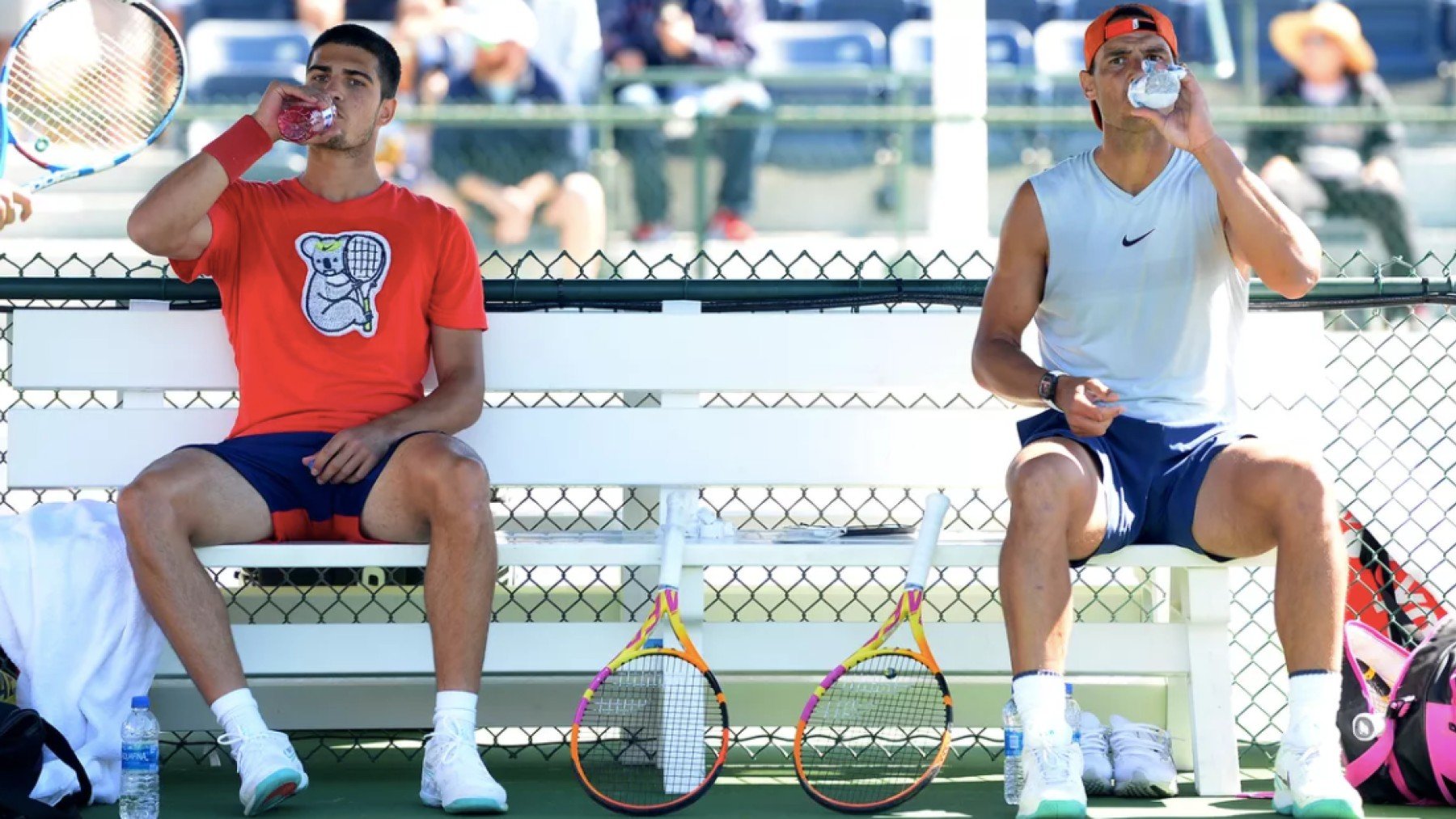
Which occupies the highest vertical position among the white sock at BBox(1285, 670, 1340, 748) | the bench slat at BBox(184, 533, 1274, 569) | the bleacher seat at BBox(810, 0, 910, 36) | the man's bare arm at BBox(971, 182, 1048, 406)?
the bleacher seat at BBox(810, 0, 910, 36)

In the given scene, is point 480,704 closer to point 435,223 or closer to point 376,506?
point 376,506

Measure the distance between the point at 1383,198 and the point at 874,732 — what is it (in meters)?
6.09

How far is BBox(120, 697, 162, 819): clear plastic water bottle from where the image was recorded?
3.61 meters

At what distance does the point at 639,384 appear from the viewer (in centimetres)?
439

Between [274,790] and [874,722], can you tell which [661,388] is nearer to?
[874,722]

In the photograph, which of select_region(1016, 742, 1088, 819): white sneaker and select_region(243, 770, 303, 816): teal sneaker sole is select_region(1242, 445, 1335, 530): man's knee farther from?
select_region(243, 770, 303, 816): teal sneaker sole

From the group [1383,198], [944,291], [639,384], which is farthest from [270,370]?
[1383,198]

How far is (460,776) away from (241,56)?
7.60m

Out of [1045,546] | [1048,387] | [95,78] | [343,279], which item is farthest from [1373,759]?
[95,78]

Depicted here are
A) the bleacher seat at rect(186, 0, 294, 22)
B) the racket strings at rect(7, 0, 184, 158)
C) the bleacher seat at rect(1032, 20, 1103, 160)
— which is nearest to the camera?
the racket strings at rect(7, 0, 184, 158)

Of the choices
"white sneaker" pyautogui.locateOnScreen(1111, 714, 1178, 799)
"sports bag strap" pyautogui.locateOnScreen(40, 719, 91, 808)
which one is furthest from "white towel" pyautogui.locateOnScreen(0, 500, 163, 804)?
"white sneaker" pyautogui.locateOnScreen(1111, 714, 1178, 799)

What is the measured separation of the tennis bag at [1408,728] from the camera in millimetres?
3732

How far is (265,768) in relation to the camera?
11.8ft

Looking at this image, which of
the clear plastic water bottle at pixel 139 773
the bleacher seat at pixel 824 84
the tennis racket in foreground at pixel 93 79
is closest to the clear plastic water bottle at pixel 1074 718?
the clear plastic water bottle at pixel 139 773
